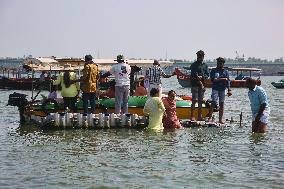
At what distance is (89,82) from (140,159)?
5.55m

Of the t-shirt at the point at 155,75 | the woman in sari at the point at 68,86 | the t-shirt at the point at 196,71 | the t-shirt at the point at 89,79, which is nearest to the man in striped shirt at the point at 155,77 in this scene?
the t-shirt at the point at 155,75

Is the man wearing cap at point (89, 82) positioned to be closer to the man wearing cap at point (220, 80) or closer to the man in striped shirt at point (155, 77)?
the man in striped shirt at point (155, 77)

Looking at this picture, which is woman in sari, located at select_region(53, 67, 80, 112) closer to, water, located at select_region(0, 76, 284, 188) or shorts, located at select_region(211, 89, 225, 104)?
water, located at select_region(0, 76, 284, 188)

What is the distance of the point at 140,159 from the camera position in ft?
37.8

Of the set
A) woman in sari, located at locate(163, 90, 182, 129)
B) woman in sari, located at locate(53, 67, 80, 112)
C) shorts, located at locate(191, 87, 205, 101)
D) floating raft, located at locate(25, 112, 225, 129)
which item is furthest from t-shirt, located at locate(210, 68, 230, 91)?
woman in sari, located at locate(53, 67, 80, 112)

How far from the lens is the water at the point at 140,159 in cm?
965

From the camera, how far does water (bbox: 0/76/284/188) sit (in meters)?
9.65

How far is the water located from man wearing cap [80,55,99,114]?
3.73 feet

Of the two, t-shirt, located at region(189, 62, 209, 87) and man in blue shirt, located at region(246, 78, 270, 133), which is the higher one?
t-shirt, located at region(189, 62, 209, 87)

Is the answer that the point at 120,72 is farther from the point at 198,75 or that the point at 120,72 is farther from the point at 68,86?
the point at 198,75

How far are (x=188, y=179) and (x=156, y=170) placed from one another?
2.70ft

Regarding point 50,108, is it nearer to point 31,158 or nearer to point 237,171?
point 31,158

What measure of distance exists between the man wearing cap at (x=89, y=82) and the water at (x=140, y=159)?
44.8 inches

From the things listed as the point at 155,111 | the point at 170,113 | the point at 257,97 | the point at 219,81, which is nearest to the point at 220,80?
the point at 219,81
